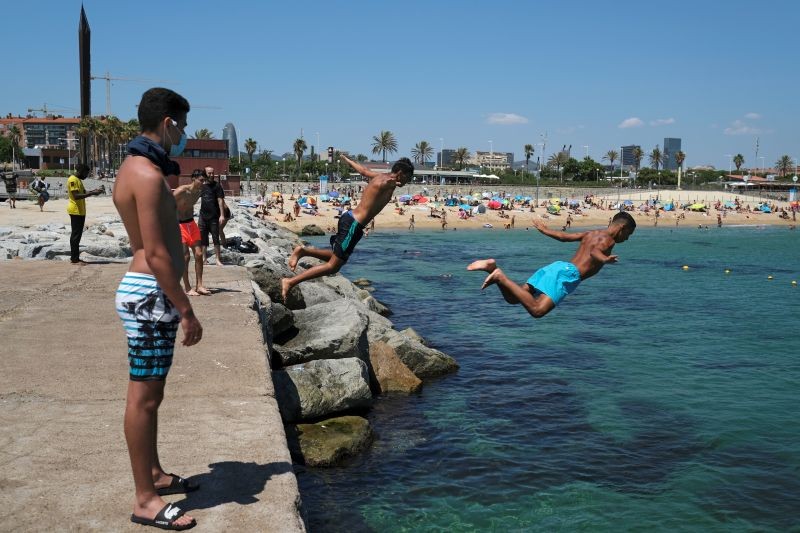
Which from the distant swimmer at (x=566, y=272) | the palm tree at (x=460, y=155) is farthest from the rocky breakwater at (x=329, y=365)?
the palm tree at (x=460, y=155)

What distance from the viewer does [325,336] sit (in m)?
10.8

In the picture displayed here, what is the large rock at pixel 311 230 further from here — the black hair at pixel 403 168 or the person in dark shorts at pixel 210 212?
the black hair at pixel 403 168

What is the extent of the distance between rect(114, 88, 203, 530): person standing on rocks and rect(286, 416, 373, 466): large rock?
14.7 feet

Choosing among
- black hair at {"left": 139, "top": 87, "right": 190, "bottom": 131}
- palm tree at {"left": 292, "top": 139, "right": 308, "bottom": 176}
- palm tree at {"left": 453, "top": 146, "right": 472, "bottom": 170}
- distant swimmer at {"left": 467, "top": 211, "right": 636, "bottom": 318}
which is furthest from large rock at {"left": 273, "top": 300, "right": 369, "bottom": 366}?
palm tree at {"left": 453, "top": 146, "right": 472, "bottom": 170}

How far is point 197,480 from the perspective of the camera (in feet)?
15.0

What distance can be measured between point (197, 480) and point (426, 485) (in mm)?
4481

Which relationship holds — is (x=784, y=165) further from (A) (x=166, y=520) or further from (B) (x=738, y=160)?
(A) (x=166, y=520)

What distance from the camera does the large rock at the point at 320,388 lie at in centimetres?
885

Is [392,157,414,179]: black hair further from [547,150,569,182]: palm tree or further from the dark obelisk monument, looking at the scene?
[547,150,569,182]: palm tree

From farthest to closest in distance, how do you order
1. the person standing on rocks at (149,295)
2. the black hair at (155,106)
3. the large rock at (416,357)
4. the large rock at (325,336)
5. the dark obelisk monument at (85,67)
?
the dark obelisk monument at (85,67)
the large rock at (416,357)
the large rock at (325,336)
the black hair at (155,106)
the person standing on rocks at (149,295)

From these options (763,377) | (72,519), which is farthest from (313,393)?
(763,377)

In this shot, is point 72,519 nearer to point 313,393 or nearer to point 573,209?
point 313,393

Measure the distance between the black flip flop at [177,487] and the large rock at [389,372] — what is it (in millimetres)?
7350

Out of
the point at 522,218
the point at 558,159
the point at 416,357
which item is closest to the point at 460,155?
the point at 558,159
